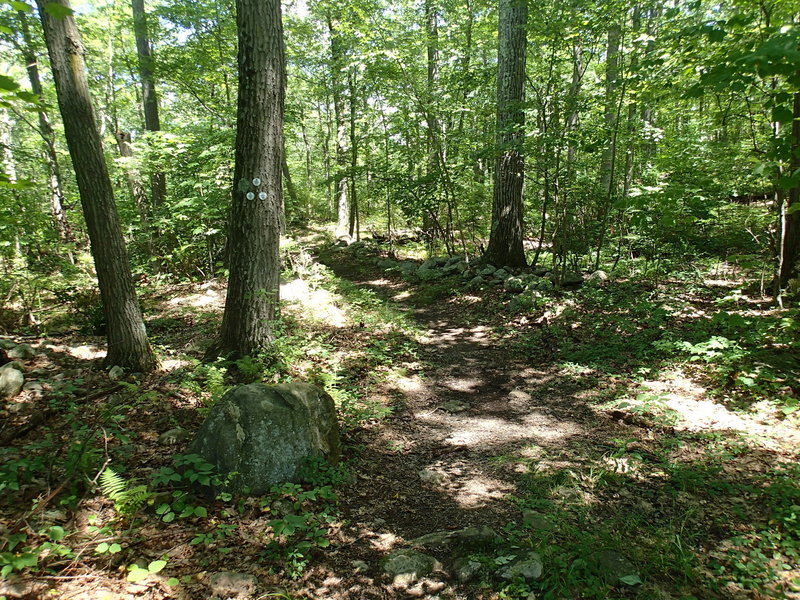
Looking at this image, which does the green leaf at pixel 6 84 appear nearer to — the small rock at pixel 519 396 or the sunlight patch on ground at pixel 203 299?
the small rock at pixel 519 396

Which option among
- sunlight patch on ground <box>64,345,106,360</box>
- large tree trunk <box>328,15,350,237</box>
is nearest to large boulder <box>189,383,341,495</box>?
sunlight patch on ground <box>64,345,106,360</box>

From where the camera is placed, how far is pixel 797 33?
2.42m

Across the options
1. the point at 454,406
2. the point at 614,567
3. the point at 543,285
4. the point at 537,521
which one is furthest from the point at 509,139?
the point at 614,567

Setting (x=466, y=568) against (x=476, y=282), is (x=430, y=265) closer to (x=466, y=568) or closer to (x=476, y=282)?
(x=476, y=282)

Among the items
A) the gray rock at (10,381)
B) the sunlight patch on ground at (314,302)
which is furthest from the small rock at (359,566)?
the sunlight patch on ground at (314,302)

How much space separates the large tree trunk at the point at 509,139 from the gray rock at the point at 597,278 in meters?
1.75

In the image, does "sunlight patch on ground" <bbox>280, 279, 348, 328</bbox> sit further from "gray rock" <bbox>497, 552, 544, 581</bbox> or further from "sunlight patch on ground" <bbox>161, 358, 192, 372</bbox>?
"gray rock" <bbox>497, 552, 544, 581</bbox>

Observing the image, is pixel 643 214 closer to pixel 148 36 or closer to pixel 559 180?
pixel 559 180

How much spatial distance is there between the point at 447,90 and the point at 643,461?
31.7ft

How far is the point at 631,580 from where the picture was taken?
2.34 meters

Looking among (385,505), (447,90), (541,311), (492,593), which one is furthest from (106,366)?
(447,90)

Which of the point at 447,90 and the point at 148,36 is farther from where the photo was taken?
the point at 148,36

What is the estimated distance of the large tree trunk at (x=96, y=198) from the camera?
454cm

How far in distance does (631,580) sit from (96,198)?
6.07 metres
